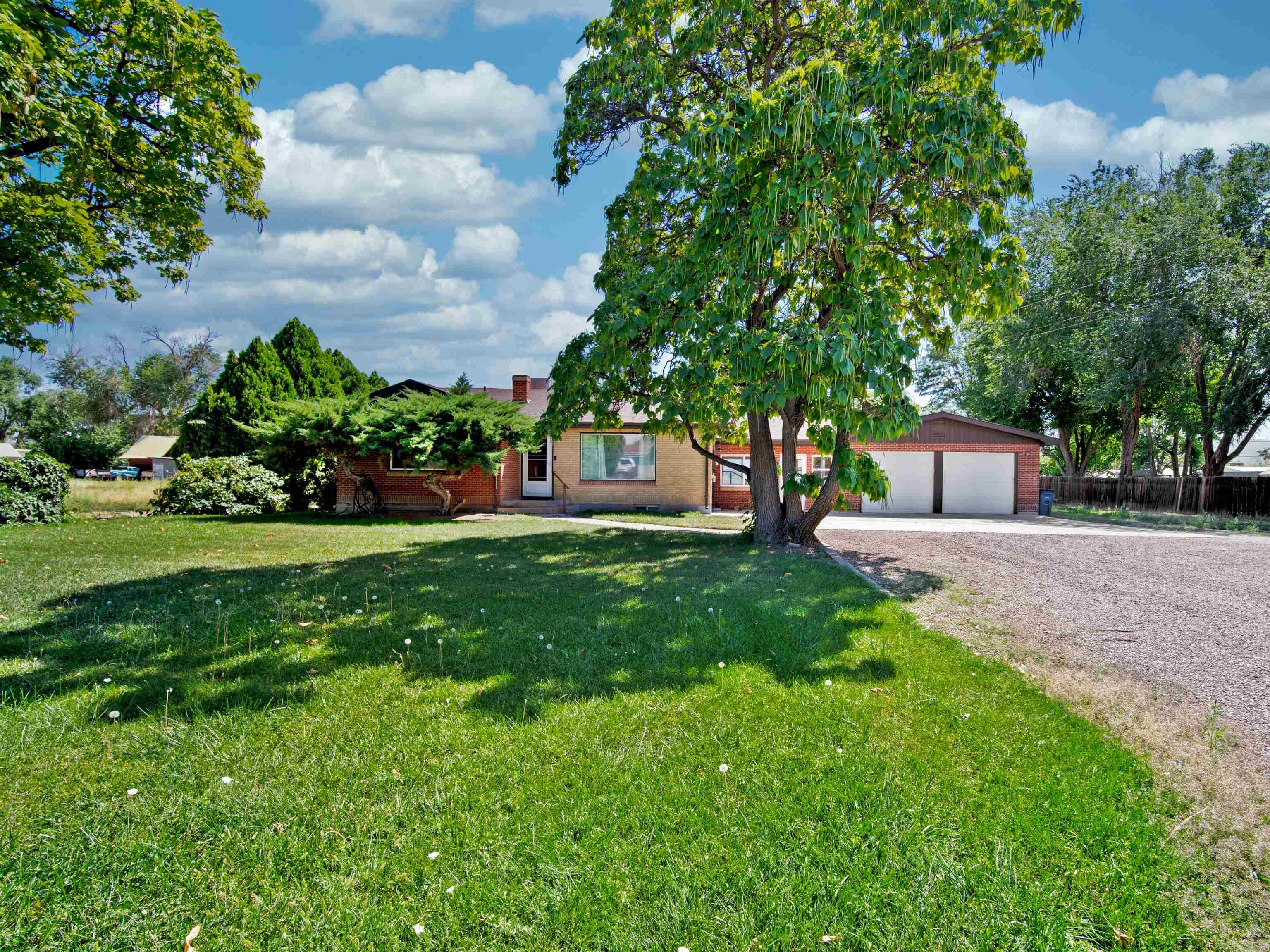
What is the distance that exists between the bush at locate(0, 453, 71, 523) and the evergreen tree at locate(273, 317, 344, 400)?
7663 mm

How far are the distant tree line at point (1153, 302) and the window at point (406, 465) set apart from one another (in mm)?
14663

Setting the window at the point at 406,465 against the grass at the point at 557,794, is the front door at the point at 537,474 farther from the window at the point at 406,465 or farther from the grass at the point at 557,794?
the grass at the point at 557,794

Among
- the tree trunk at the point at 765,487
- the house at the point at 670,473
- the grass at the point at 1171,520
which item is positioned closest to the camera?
the tree trunk at the point at 765,487

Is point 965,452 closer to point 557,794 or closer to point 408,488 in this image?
point 408,488

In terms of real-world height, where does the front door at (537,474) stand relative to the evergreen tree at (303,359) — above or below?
below

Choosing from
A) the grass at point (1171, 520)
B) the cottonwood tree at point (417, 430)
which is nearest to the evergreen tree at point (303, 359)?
the cottonwood tree at point (417, 430)

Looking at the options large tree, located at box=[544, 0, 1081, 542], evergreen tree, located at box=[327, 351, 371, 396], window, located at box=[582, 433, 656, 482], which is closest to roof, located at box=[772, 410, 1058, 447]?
window, located at box=[582, 433, 656, 482]

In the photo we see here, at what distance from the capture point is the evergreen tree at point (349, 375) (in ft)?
81.4

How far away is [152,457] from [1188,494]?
54.9 meters

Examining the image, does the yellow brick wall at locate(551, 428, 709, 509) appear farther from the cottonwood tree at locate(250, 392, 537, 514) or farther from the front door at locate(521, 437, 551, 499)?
the cottonwood tree at locate(250, 392, 537, 514)

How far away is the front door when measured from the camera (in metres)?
19.6

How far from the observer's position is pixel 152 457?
42531mm

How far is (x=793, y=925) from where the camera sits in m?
2.02

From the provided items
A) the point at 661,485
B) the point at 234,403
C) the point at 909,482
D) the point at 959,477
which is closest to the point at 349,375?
the point at 234,403
